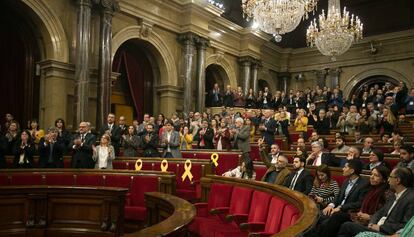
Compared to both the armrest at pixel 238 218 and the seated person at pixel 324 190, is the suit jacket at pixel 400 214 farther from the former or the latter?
the armrest at pixel 238 218

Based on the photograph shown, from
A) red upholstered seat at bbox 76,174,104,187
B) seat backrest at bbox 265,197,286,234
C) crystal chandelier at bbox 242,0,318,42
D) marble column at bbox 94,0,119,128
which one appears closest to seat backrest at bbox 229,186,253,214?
seat backrest at bbox 265,197,286,234

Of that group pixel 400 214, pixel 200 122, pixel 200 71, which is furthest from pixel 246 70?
pixel 400 214

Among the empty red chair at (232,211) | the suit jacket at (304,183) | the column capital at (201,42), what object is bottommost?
the empty red chair at (232,211)

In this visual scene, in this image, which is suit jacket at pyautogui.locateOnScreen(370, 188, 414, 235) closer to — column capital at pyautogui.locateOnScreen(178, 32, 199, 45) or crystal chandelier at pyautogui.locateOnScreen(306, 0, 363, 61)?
crystal chandelier at pyautogui.locateOnScreen(306, 0, 363, 61)

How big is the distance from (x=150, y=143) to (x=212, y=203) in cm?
284

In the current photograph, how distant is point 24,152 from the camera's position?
6078 mm

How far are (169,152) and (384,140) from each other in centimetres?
397

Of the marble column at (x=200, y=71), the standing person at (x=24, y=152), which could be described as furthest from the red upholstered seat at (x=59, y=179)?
the marble column at (x=200, y=71)

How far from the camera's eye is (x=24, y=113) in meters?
9.82

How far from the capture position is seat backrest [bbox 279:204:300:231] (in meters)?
2.81

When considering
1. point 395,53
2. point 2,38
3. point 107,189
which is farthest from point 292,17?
point 395,53

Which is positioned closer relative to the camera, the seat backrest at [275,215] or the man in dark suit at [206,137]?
the seat backrest at [275,215]

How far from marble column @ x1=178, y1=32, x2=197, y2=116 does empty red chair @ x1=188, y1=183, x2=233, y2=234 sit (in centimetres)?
800

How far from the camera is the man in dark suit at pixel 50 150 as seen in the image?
612 centimetres
